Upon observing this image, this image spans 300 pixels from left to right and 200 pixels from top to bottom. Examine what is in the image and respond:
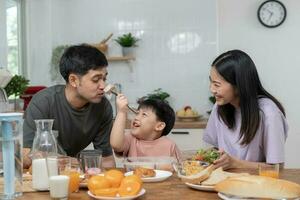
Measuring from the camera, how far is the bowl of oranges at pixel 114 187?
4.20 feet

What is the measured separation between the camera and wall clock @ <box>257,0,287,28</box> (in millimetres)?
3889

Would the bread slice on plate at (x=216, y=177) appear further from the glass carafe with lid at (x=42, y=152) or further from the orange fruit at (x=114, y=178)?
the glass carafe with lid at (x=42, y=152)

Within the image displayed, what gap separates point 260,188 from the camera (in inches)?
48.8

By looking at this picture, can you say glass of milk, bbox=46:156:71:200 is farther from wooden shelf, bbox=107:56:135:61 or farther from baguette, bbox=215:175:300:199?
wooden shelf, bbox=107:56:135:61

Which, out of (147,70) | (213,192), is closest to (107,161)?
(213,192)

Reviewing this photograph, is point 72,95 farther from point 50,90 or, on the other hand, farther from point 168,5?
point 168,5

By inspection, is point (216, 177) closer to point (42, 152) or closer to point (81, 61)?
point (42, 152)

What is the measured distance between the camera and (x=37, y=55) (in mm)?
4320

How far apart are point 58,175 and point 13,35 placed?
3.11 metres

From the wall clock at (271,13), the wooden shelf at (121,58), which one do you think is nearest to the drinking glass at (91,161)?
the wooden shelf at (121,58)

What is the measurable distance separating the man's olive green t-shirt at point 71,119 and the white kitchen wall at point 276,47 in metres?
2.09

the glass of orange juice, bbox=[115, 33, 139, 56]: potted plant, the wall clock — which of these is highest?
the wall clock

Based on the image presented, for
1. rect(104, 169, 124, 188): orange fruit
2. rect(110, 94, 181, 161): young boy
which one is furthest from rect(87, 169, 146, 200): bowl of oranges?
rect(110, 94, 181, 161): young boy

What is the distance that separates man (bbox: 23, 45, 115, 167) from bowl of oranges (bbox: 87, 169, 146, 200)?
2.84 feet
